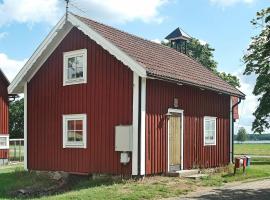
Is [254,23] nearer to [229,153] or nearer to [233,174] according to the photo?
[229,153]

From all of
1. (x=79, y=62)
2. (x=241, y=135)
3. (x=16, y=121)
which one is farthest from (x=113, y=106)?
(x=241, y=135)

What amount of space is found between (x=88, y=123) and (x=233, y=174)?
242 inches

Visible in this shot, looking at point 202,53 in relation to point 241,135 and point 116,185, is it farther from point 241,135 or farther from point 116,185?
point 241,135

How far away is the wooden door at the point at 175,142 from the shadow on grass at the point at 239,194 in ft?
10.8

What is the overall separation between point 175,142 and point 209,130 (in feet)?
10.1

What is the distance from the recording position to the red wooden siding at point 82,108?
18500 mm

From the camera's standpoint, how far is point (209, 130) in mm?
22422

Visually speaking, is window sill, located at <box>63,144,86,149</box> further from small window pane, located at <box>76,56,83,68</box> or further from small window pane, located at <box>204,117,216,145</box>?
small window pane, located at <box>204,117,216,145</box>

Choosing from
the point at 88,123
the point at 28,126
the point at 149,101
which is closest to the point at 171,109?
the point at 149,101

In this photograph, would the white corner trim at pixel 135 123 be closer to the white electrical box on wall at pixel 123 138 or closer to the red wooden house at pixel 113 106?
Answer: the red wooden house at pixel 113 106

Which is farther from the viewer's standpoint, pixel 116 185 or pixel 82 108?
pixel 82 108

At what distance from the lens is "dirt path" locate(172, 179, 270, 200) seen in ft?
49.7

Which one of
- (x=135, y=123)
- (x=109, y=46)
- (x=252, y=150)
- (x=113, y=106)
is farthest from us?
(x=252, y=150)

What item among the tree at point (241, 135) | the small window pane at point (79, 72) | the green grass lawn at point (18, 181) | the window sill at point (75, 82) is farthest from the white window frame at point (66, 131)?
the tree at point (241, 135)
